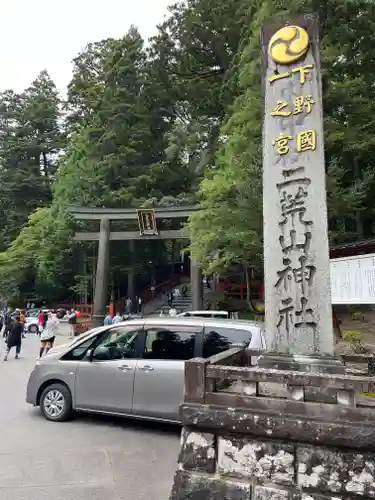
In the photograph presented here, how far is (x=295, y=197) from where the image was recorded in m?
5.23

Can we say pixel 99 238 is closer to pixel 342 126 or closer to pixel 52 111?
pixel 342 126

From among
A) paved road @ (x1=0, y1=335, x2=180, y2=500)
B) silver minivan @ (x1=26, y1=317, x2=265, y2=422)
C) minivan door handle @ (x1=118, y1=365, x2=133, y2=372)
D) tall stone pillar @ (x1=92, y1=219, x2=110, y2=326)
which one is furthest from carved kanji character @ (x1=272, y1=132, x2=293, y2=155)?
tall stone pillar @ (x1=92, y1=219, x2=110, y2=326)

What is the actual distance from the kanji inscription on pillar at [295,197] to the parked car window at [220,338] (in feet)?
3.49

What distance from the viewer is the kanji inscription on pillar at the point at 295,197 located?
16.3 ft

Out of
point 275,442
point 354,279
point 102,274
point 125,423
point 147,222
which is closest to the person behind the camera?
point 275,442

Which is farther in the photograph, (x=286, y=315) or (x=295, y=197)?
(x=295, y=197)

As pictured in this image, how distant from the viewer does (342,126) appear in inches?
523

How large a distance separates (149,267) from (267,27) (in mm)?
28069

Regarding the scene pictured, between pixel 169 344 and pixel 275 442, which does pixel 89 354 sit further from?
pixel 275 442

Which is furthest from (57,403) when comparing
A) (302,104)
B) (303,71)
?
(303,71)

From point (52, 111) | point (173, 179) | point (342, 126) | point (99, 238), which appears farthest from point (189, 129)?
point (52, 111)

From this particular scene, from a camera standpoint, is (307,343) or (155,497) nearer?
(155,497)

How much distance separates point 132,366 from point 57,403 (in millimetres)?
1483

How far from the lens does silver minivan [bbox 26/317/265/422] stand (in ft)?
20.2
